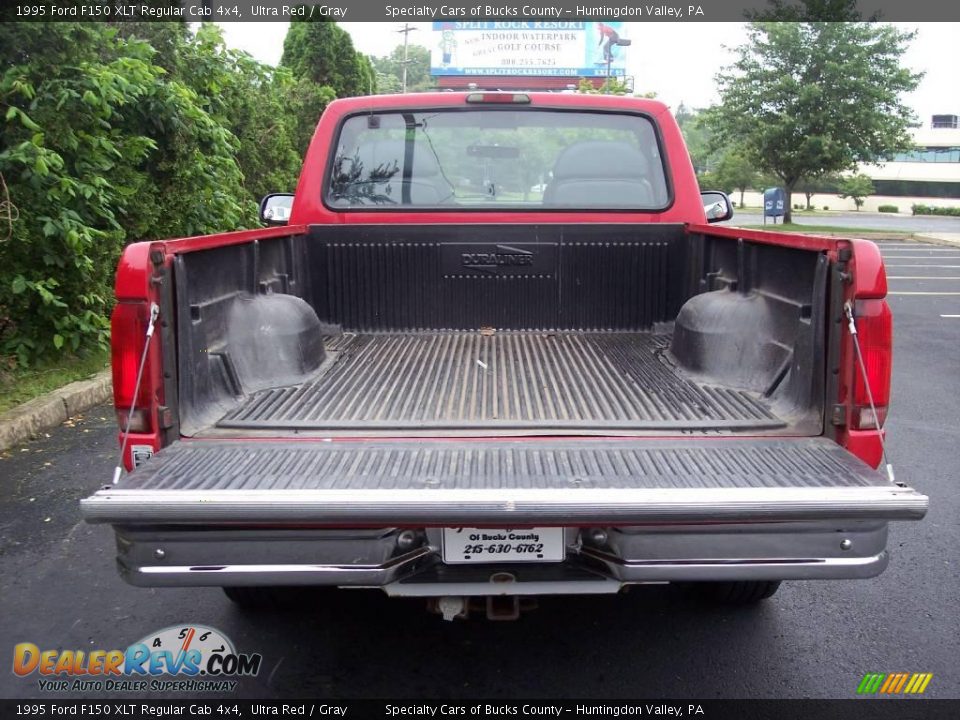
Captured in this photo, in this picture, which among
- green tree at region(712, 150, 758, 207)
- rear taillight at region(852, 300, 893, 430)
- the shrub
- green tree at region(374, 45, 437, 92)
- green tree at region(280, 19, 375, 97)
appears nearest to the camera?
rear taillight at region(852, 300, 893, 430)

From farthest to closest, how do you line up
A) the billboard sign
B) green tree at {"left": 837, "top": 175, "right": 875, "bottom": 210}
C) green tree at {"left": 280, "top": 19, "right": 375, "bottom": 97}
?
A: green tree at {"left": 837, "top": 175, "right": 875, "bottom": 210}, the billboard sign, green tree at {"left": 280, "top": 19, "right": 375, "bottom": 97}

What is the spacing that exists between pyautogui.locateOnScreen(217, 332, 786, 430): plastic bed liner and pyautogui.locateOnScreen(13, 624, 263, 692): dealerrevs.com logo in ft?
2.93

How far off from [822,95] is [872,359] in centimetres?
2729

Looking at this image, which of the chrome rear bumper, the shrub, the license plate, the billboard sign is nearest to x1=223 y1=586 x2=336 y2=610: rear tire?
the chrome rear bumper

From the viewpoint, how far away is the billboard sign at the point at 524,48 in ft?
144

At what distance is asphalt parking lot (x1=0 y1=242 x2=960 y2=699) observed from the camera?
9.32 feet

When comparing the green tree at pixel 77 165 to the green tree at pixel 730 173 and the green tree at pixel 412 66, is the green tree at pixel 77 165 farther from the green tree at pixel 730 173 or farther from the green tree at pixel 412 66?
the green tree at pixel 412 66

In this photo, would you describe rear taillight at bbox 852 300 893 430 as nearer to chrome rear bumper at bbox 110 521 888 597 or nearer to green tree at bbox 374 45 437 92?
chrome rear bumper at bbox 110 521 888 597

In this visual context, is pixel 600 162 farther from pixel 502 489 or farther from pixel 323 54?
pixel 323 54

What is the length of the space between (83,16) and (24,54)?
48cm

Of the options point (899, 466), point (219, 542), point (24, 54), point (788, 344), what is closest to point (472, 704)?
point (219, 542)

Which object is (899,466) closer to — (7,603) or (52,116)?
(7,603)

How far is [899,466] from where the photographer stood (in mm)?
4984

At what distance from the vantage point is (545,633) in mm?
3164
